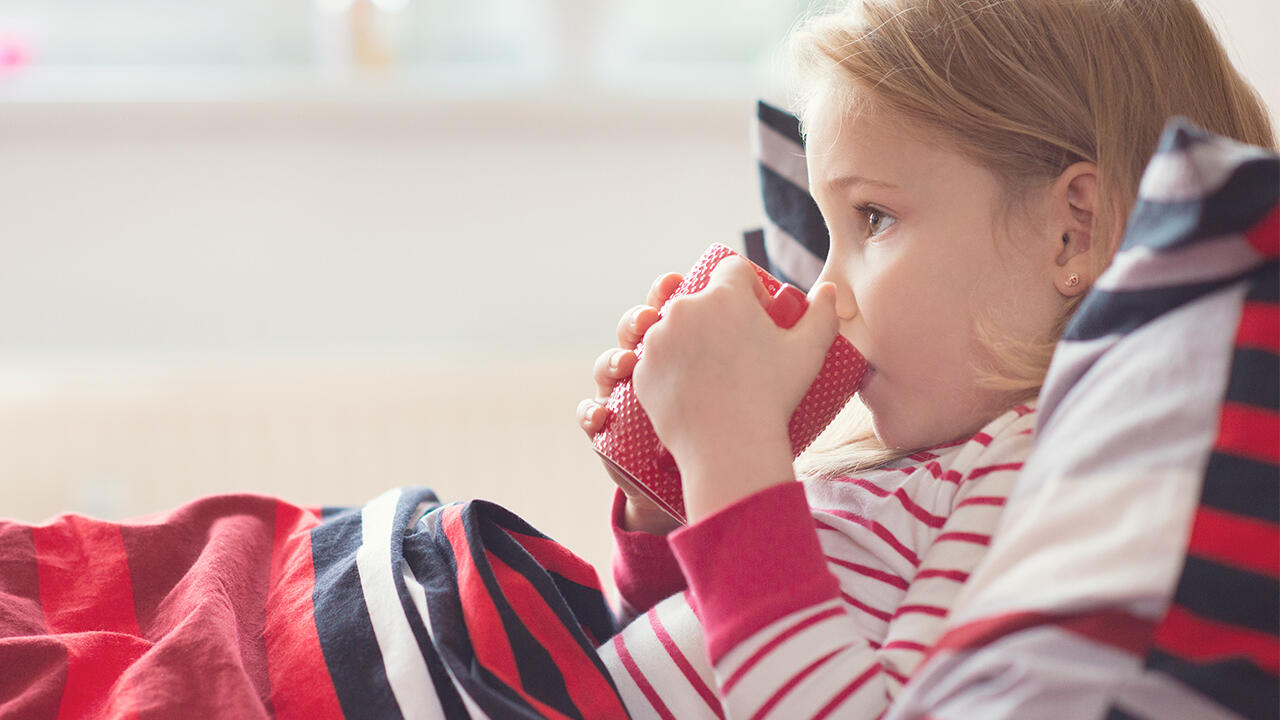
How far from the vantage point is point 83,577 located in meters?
0.75

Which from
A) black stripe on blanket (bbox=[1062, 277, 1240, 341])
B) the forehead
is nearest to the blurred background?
the forehead

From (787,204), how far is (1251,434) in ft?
1.95

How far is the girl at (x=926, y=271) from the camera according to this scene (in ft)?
2.16

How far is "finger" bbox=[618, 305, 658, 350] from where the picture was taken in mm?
726

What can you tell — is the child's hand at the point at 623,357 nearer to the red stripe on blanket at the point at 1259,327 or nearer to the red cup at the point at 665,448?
the red cup at the point at 665,448

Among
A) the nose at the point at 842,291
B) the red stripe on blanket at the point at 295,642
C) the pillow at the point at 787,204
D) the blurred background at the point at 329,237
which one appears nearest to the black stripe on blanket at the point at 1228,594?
the nose at the point at 842,291

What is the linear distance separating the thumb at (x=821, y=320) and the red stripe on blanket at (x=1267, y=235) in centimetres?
26

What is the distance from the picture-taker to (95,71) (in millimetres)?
1763

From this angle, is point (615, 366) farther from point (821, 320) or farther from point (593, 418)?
point (821, 320)

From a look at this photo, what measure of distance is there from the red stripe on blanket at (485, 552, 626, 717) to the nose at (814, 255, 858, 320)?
0.89 ft

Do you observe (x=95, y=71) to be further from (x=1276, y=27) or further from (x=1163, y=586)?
(x=1163, y=586)

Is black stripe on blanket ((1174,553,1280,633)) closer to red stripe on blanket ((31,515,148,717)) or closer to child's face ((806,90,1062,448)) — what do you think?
child's face ((806,90,1062,448))

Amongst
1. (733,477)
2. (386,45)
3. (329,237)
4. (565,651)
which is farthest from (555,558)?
(386,45)

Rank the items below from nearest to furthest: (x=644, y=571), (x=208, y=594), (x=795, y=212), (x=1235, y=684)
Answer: (x=1235, y=684), (x=208, y=594), (x=644, y=571), (x=795, y=212)
